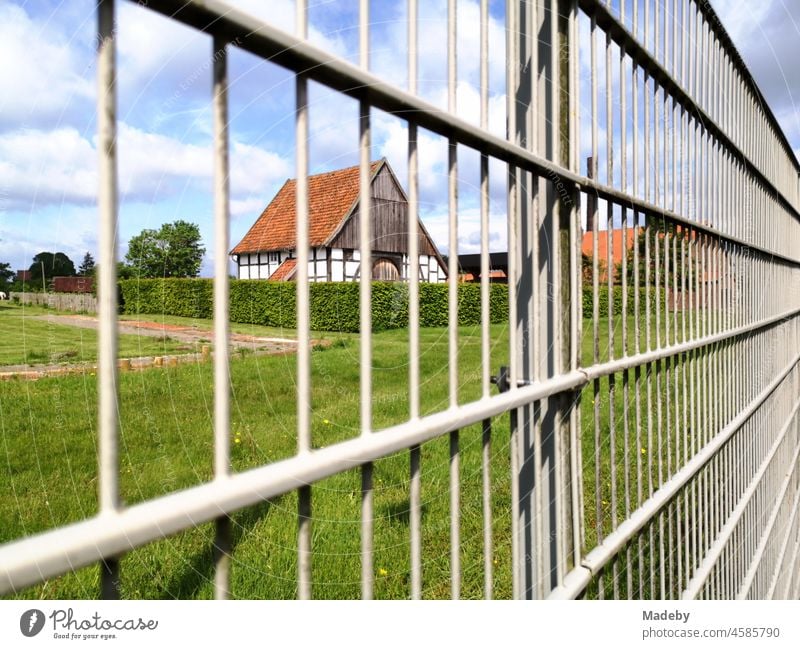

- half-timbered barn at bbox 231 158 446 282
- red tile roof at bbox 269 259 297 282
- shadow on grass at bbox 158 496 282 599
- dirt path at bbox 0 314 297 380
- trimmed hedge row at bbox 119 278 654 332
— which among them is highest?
half-timbered barn at bbox 231 158 446 282

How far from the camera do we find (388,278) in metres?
1.41

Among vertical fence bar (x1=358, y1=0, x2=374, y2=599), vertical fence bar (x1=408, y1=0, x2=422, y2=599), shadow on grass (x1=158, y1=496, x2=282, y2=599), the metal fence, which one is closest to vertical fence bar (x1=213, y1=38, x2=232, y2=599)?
the metal fence

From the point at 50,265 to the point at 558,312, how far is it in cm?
114

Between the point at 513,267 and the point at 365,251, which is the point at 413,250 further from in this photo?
the point at 513,267

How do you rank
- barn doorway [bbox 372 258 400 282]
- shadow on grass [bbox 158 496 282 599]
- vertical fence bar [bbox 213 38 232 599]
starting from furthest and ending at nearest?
shadow on grass [bbox 158 496 282 599]
barn doorway [bbox 372 258 400 282]
vertical fence bar [bbox 213 38 232 599]

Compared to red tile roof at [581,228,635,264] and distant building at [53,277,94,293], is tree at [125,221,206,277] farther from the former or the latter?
red tile roof at [581,228,635,264]

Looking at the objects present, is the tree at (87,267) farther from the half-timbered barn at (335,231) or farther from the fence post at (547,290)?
the fence post at (547,290)

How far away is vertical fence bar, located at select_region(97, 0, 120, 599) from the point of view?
0.56m

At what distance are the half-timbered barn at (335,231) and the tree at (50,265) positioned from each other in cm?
33

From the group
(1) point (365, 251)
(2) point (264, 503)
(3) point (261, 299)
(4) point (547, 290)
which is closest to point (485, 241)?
(1) point (365, 251)
